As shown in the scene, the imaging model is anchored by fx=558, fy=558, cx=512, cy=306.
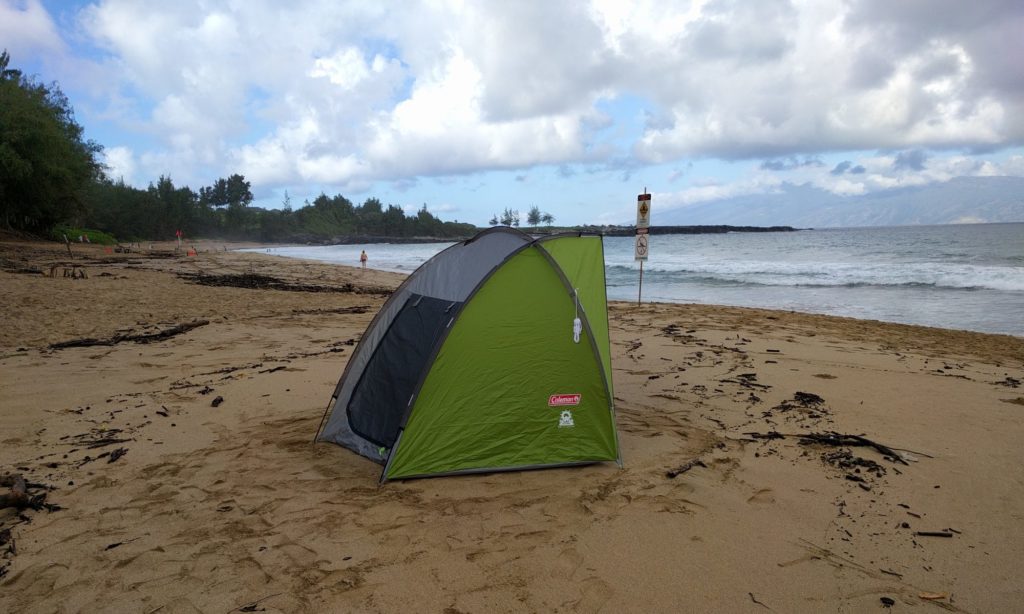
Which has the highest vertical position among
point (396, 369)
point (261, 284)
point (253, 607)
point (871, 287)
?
point (396, 369)

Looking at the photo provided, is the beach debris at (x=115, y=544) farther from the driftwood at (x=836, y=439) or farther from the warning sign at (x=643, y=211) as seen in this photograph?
the warning sign at (x=643, y=211)

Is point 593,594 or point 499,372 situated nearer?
point 593,594

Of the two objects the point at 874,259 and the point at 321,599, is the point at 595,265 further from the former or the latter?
the point at 874,259

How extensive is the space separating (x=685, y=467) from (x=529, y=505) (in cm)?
129

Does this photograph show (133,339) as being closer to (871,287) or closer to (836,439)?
(836,439)

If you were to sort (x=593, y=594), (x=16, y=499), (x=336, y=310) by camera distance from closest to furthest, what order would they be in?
1. (x=593, y=594)
2. (x=16, y=499)
3. (x=336, y=310)

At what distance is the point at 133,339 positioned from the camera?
320 inches

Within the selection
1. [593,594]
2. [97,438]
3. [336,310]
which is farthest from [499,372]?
[336,310]

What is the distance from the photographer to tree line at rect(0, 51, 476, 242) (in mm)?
29016

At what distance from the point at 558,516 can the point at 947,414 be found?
415 cm

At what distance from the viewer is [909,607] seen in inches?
106

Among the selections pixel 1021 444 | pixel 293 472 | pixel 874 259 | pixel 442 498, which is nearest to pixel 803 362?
pixel 1021 444

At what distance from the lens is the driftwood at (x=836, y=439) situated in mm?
4363

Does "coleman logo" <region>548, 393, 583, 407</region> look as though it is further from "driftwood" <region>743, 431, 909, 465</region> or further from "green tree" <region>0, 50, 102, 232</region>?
"green tree" <region>0, 50, 102, 232</region>
